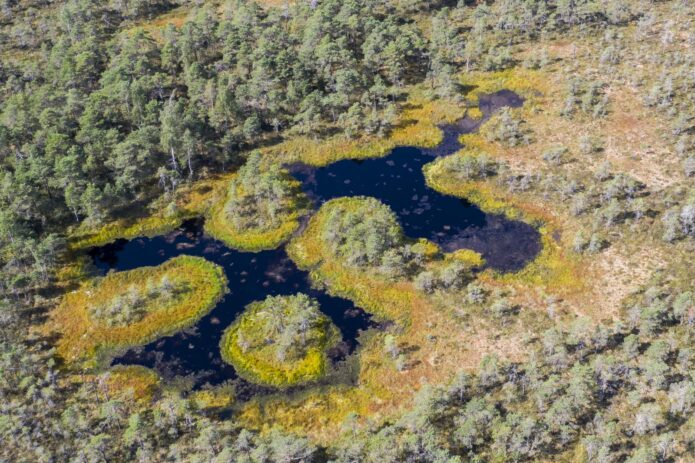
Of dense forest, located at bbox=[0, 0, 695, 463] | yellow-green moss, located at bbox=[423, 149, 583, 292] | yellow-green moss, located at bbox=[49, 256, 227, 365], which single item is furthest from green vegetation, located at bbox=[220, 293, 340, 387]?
yellow-green moss, located at bbox=[423, 149, 583, 292]

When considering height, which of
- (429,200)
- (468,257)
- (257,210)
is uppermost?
(257,210)

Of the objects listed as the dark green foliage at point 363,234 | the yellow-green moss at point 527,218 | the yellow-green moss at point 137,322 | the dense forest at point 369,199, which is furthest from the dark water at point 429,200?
the yellow-green moss at point 137,322

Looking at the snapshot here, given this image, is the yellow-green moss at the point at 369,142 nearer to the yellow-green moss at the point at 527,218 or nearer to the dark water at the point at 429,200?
the dark water at the point at 429,200

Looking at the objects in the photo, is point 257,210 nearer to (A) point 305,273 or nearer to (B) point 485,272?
(A) point 305,273

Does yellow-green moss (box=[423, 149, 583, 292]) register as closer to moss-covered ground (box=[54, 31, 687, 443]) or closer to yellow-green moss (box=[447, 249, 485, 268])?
moss-covered ground (box=[54, 31, 687, 443])

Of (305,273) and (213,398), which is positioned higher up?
(305,273)

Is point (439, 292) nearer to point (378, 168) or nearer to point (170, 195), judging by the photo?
point (378, 168)

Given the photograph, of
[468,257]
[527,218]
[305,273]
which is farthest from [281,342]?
[527,218]
